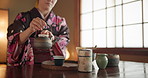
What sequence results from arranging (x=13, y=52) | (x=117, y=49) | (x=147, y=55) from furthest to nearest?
(x=117, y=49)
(x=147, y=55)
(x=13, y=52)

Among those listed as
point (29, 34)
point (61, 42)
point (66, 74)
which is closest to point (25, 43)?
point (29, 34)

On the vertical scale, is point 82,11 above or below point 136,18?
above

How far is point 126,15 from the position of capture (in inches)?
138

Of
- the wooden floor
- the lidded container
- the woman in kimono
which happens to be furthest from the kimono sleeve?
the lidded container

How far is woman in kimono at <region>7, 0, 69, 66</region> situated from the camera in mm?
1470

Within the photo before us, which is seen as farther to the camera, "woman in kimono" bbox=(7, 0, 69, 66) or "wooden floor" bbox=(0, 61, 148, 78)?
"woman in kimono" bbox=(7, 0, 69, 66)

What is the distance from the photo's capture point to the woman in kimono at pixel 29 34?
147 cm

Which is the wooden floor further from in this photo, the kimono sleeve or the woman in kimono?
the kimono sleeve

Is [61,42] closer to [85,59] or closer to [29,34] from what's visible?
[29,34]

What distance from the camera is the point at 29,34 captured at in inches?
55.6

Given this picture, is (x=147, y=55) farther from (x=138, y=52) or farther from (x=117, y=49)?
(x=117, y=49)

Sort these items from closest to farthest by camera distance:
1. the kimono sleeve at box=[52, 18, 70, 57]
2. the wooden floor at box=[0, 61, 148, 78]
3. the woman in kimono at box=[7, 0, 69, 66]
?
the wooden floor at box=[0, 61, 148, 78] < the woman in kimono at box=[7, 0, 69, 66] < the kimono sleeve at box=[52, 18, 70, 57]

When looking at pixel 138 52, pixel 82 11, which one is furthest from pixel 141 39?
pixel 82 11

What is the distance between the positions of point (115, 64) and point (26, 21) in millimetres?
850
